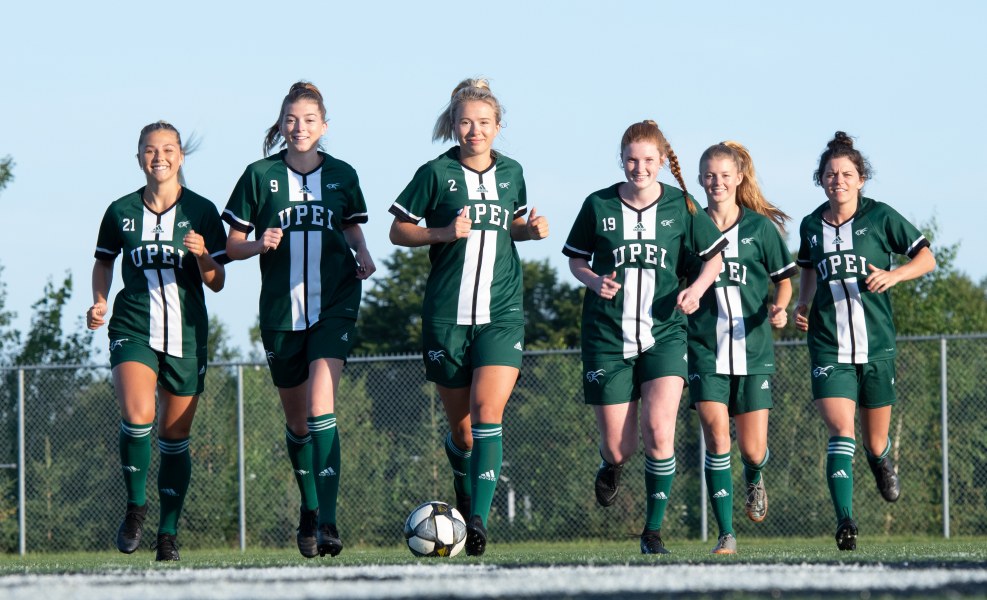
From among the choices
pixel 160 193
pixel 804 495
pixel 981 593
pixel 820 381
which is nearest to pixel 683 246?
pixel 820 381

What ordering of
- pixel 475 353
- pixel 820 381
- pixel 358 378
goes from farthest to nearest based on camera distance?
pixel 358 378, pixel 820 381, pixel 475 353

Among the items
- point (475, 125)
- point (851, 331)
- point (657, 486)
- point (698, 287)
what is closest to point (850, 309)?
point (851, 331)

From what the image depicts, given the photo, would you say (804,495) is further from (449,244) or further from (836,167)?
(449,244)

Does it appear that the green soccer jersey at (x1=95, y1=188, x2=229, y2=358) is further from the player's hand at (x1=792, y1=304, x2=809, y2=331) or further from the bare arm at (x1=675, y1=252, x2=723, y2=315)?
the player's hand at (x1=792, y1=304, x2=809, y2=331)

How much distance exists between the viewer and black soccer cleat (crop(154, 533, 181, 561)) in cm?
740

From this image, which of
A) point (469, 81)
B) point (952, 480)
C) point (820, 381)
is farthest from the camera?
point (952, 480)

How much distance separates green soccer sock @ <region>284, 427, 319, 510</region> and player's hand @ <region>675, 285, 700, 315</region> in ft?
6.97

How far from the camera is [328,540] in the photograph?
6.62 meters

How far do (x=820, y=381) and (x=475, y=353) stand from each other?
2150 millimetres

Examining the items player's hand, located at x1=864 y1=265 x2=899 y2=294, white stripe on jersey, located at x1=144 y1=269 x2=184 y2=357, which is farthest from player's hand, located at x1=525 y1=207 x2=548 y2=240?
white stripe on jersey, located at x1=144 y1=269 x2=184 y2=357

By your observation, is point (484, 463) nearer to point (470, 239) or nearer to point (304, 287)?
point (470, 239)

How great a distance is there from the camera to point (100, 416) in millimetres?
14656

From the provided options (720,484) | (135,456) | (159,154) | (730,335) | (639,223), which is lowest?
(720,484)

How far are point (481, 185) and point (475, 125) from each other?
31cm
